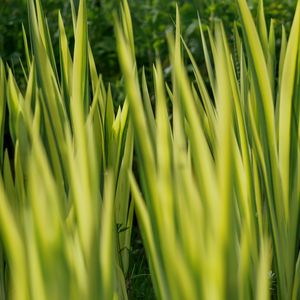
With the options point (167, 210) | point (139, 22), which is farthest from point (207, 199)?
point (139, 22)

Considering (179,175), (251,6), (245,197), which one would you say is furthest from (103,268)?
(251,6)

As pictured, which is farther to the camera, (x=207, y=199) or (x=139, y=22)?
(x=139, y=22)

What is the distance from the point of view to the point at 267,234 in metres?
1.13

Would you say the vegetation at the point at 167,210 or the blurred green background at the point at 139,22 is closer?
the vegetation at the point at 167,210

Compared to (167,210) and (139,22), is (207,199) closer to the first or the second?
(167,210)

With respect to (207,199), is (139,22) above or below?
above

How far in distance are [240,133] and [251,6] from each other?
1388mm

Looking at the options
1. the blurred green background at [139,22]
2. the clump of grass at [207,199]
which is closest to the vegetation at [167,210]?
the clump of grass at [207,199]

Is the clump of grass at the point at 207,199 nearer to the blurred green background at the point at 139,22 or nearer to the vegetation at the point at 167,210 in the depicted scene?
the vegetation at the point at 167,210

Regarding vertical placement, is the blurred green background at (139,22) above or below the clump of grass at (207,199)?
above

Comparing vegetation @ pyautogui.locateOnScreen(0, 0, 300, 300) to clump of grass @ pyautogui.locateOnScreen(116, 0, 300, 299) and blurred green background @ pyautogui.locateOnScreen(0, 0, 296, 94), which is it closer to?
clump of grass @ pyautogui.locateOnScreen(116, 0, 300, 299)

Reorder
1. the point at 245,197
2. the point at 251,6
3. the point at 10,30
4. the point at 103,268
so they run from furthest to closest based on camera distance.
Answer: the point at 10,30 < the point at 251,6 < the point at 245,197 < the point at 103,268

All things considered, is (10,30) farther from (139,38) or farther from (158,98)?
(158,98)

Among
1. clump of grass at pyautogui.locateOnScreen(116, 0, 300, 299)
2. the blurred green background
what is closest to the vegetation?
clump of grass at pyautogui.locateOnScreen(116, 0, 300, 299)
